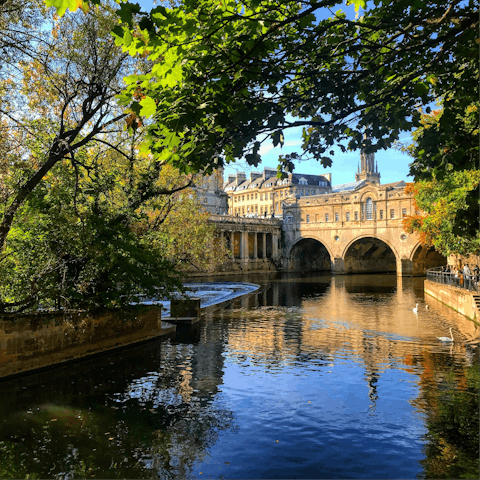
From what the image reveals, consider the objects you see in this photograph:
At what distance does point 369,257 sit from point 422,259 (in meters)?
12.6

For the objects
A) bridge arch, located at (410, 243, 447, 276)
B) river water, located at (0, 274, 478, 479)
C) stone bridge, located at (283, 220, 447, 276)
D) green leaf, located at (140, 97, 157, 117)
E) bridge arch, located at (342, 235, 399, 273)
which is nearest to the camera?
green leaf, located at (140, 97, 157, 117)

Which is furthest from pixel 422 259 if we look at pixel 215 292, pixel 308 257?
pixel 215 292

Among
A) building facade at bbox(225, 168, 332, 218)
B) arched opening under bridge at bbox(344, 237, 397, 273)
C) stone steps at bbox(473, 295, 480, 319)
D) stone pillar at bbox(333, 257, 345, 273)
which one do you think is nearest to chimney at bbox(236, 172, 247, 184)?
building facade at bbox(225, 168, 332, 218)

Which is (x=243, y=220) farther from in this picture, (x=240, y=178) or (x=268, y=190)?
(x=240, y=178)

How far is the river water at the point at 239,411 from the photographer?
24.2 feet

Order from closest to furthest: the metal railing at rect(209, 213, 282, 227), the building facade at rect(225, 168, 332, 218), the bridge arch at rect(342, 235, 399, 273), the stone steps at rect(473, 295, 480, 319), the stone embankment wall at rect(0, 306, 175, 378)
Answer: the stone embankment wall at rect(0, 306, 175, 378) < the stone steps at rect(473, 295, 480, 319) < the metal railing at rect(209, 213, 282, 227) < the bridge arch at rect(342, 235, 399, 273) < the building facade at rect(225, 168, 332, 218)

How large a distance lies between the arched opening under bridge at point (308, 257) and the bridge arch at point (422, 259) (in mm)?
20586

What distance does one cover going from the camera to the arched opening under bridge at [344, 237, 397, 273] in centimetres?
7412

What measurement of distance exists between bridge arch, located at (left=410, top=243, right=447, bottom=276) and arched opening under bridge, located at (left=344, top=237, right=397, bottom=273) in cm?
967

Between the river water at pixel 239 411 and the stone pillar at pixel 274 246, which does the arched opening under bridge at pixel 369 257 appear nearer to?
the stone pillar at pixel 274 246

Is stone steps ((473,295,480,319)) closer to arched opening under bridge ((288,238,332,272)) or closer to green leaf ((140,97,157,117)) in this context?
Answer: green leaf ((140,97,157,117))

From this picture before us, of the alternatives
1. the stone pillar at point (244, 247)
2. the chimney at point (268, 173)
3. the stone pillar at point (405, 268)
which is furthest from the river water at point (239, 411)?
the chimney at point (268, 173)

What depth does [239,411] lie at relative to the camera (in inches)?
384

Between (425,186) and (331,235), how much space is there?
43.1 metres
